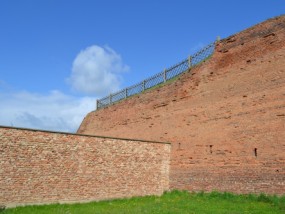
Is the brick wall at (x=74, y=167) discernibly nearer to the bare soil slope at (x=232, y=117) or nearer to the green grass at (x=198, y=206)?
the green grass at (x=198, y=206)

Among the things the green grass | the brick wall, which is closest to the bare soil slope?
the green grass

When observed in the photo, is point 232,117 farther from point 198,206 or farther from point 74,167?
point 74,167

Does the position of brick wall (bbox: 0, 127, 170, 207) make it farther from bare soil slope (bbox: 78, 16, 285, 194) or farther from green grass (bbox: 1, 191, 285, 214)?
bare soil slope (bbox: 78, 16, 285, 194)

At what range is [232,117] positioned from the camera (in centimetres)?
1368

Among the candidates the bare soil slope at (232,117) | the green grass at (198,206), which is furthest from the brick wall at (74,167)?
the bare soil slope at (232,117)

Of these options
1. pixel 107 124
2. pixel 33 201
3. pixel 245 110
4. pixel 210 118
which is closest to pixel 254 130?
pixel 245 110

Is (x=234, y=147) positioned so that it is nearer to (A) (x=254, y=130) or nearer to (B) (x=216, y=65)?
(A) (x=254, y=130)

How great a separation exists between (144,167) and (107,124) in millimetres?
7553

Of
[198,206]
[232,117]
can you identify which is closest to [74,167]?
[198,206]

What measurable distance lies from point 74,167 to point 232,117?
20.2 ft

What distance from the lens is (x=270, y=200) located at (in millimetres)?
11305

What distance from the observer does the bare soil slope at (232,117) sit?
12273 millimetres

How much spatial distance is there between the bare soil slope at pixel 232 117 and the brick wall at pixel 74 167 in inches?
53.4

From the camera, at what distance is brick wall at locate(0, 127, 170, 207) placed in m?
11.4
